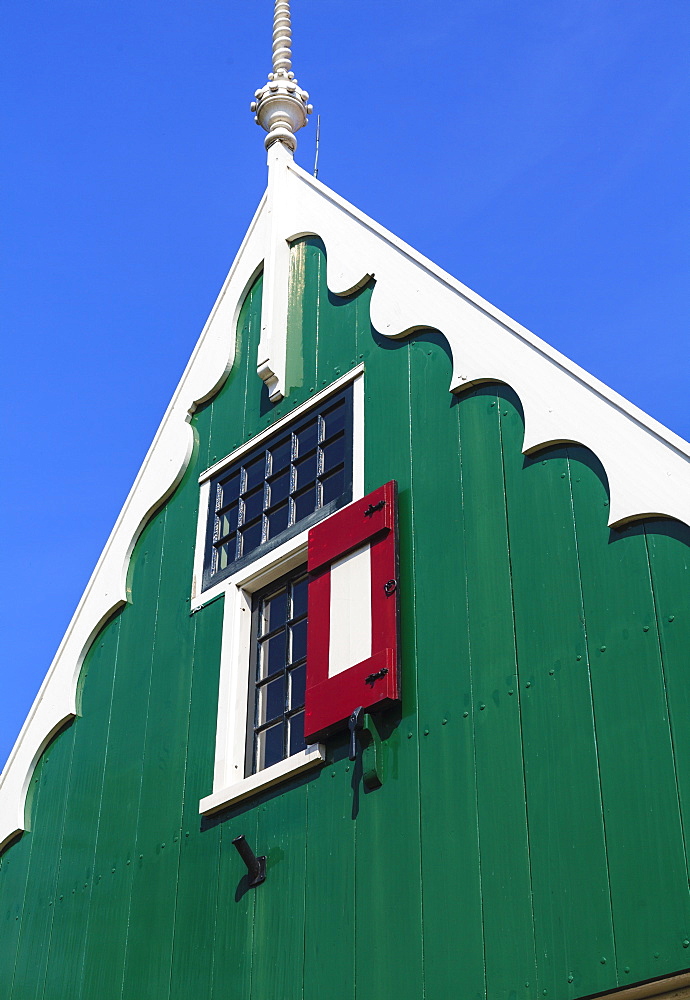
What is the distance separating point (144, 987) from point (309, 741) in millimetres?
1718

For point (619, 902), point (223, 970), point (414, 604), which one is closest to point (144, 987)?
point (223, 970)

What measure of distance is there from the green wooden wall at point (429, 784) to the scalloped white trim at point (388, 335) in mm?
143

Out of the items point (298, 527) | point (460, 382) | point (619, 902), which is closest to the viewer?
point (619, 902)

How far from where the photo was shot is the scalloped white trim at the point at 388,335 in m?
6.14

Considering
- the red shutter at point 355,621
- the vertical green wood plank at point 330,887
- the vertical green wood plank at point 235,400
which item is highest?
the vertical green wood plank at point 235,400

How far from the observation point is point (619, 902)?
17.0 feet

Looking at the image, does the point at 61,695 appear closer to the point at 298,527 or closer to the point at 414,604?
the point at 298,527

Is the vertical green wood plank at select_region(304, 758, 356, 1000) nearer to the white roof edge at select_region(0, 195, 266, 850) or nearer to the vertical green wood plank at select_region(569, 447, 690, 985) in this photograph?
the vertical green wood plank at select_region(569, 447, 690, 985)

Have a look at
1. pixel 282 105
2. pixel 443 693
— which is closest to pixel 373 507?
pixel 443 693

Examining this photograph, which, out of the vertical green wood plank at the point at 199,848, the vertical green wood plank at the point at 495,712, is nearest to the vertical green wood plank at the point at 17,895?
the vertical green wood plank at the point at 199,848

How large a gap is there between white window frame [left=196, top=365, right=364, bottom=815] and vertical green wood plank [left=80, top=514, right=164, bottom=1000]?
0.56 metres

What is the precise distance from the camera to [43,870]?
27.2ft

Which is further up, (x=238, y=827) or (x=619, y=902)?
(x=238, y=827)

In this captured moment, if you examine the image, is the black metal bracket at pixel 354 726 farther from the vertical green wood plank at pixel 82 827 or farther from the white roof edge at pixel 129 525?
the white roof edge at pixel 129 525
